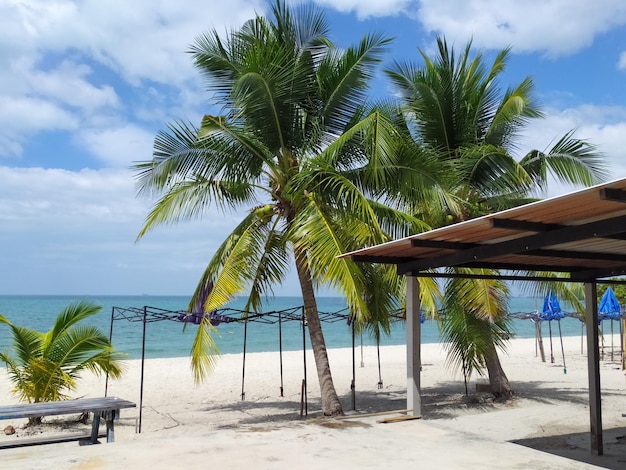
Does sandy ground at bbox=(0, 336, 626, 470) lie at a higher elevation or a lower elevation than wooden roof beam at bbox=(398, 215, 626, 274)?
lower

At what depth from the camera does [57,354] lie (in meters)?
11.5

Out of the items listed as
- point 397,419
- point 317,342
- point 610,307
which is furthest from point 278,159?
point 610,307

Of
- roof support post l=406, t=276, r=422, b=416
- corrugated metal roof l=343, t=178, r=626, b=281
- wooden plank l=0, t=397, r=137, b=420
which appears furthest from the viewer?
roof support post l=406, t=276, r=422, b=416

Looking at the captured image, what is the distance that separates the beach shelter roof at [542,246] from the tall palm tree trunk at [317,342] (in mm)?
3580

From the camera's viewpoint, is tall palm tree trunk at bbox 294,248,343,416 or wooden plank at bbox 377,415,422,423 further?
tall palm tree trunk at bbox 294,248,343,416

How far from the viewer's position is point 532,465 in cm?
557

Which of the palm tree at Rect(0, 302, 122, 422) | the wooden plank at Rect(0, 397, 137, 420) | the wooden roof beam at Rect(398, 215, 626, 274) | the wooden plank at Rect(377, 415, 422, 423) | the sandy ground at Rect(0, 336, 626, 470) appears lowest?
the sandy ground at Rect(0, 336, 626, 470)

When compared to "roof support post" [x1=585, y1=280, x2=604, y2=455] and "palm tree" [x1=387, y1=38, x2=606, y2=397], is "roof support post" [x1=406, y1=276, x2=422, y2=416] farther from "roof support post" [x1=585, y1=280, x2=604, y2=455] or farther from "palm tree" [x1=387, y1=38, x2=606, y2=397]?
"palm tree" [x1=387, y1=38, x2=606, y2=397]

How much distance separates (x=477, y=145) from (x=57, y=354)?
9.39 m

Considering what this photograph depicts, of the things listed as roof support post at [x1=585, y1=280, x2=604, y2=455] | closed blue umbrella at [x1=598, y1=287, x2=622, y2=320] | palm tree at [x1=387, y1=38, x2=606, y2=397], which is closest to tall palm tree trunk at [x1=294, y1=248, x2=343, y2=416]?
palm tree at [x1=387, y1=38, x2=606, y2=397]

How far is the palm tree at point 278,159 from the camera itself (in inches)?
401

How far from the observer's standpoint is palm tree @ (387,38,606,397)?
12320 mm

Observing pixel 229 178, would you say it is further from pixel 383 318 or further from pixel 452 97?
pixel 452 97

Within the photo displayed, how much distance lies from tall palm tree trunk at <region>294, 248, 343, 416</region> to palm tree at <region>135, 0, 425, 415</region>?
0.02 m
